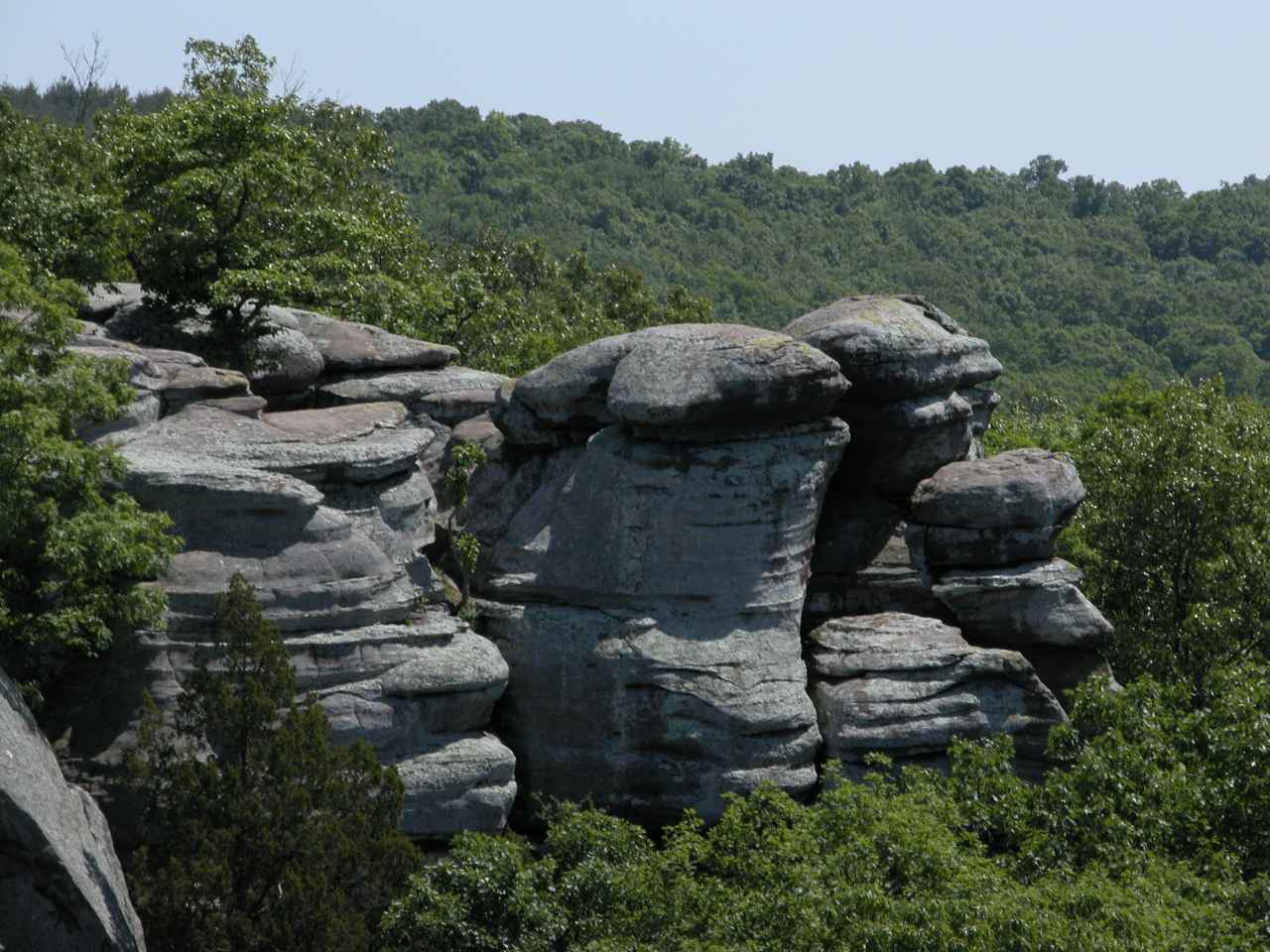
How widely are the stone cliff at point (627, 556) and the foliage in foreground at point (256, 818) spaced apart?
A: 2036mm

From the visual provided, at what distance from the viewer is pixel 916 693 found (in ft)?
102

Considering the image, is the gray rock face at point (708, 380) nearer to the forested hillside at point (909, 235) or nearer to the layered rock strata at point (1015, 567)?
the layered rock strata at point (1015, 567)

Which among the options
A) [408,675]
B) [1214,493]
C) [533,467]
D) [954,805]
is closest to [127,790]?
[408,675]

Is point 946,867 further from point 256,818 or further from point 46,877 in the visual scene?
point 46,877

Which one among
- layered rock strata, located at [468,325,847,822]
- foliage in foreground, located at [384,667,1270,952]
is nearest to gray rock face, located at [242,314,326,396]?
layered rock strata, located at [468,325,847,822]

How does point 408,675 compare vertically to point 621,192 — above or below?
below

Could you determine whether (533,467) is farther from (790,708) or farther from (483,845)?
(483,845)

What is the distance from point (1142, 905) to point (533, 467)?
14.9 meters

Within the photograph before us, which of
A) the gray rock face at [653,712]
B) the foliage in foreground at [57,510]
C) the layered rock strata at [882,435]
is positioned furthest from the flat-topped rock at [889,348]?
the foliage in foreground at [57,510]

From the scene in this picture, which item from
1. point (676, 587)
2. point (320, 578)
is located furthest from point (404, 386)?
point (676, 587)

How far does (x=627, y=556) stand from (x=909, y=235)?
114887 mm

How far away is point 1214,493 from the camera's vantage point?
36.8 meters

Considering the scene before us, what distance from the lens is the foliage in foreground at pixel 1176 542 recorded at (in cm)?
3509

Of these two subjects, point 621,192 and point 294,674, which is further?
point 621,192
